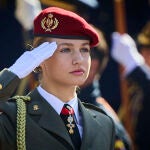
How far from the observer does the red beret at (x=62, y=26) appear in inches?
151

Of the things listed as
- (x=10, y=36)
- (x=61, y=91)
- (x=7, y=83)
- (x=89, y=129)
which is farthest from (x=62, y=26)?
(x=10, y=36)

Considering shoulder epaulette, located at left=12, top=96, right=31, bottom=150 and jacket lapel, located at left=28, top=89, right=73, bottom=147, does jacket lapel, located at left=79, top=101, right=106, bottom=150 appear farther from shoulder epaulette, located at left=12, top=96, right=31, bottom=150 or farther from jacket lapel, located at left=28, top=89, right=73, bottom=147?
shoulder epaulette, located at left=12, top=96, right=31, bottom=150

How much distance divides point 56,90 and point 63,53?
0.20 meters

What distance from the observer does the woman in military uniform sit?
367 cm

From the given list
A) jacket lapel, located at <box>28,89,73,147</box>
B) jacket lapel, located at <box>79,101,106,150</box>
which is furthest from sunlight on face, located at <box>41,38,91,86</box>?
jacket lapel, located at <box>79,101,106,150</box>

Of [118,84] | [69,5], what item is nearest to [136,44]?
[118,84]

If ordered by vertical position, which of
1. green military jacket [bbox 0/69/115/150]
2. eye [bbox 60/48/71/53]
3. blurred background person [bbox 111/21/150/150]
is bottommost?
blurred background person [bbox 111/21/150/150]

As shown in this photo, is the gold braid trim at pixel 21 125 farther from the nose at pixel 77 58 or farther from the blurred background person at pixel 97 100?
the blurred background person at pixel 97 100

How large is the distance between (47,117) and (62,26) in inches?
19.5

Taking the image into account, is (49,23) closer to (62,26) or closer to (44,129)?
(62,26)

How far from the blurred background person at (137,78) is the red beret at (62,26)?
283cm

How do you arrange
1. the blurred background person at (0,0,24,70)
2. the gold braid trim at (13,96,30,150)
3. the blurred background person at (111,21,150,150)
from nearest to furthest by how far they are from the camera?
the gold braid trim at (13,96,30,150)
the blurred background person at (0,0,24,70)
the blurred background person at (111,21,150,150)

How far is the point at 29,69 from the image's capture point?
3.70 m

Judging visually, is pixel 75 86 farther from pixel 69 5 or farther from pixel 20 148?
pixel 69 5
